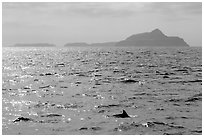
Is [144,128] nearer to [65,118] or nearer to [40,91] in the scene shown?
[65,118]

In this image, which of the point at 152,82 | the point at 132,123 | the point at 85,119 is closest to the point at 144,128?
the point at 132,123

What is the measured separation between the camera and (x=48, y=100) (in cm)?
3494

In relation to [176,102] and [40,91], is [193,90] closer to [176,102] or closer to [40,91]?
[176,102]

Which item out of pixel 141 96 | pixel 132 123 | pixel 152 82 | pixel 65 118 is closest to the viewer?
pixel 132 123

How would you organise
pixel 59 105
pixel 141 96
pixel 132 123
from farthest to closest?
pixel 141 96 → pixel 59 105 → pixel 132 123

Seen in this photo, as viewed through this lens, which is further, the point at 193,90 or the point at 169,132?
the point at 193,90

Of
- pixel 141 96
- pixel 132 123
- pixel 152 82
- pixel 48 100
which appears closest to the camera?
pixel 132 123

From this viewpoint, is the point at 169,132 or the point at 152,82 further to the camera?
the point at 152,82

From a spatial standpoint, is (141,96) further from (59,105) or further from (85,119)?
(85,119)

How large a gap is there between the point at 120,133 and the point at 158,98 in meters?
14.2

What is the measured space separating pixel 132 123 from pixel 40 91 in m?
19.2

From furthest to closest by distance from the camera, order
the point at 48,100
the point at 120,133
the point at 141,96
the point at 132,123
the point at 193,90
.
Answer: the point at 193,90 → the point at 141,96 → the point at 48,100 → the point at 132,123 → the point at 120,133

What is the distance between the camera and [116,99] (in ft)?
116

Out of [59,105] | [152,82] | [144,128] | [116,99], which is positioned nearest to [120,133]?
[144,128]
